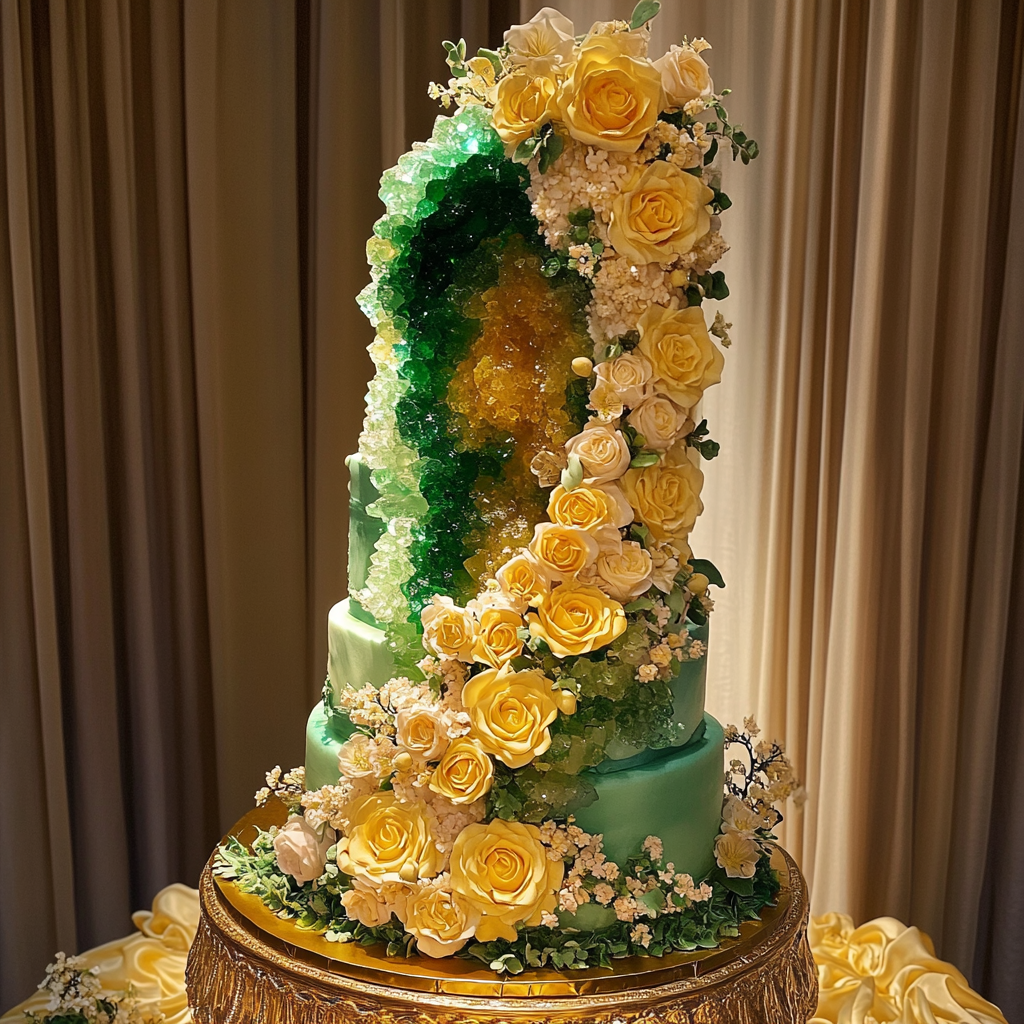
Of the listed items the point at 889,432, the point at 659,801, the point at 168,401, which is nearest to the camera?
the point at 659,801

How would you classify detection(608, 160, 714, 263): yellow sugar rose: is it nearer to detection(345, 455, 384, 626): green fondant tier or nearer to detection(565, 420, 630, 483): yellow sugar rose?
detection(565, 420, 630, 483): yellow sugar rose

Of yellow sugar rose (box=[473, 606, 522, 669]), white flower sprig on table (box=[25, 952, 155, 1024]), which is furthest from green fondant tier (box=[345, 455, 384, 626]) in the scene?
white flower sprig on table (box=[25, 952, 155, 1024])

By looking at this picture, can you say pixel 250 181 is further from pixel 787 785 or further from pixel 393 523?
pixel 787 785

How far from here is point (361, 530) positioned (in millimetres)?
1562

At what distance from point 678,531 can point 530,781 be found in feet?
1.15

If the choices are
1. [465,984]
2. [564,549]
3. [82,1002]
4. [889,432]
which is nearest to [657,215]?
[564,549]

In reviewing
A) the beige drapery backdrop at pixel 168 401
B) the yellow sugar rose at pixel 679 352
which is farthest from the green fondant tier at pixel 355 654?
the beige drapery backdrop at pixel 168 401

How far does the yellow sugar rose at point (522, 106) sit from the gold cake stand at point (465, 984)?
0.98 metres

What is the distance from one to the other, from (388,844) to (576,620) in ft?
1.16

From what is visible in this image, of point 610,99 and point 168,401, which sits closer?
point 610,99

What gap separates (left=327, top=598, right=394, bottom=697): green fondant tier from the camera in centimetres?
145

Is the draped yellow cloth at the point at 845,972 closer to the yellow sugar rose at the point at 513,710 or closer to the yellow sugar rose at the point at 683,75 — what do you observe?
the yellow sugar rose at the point at 513,710

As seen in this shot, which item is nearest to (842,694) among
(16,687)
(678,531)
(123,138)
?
(678,531)

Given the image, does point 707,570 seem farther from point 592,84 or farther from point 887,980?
point 887,980
